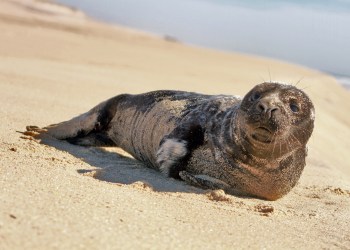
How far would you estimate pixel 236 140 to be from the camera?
14.8 ft

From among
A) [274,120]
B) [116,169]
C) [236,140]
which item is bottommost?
[116,169]

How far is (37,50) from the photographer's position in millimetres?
15062

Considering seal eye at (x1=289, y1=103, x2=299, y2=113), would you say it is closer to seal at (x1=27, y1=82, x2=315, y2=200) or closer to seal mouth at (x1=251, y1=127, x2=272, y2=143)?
seal at (x1=27, y1=82, x2=315, y2=200)

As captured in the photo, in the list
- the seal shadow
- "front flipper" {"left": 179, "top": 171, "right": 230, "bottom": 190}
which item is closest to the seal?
"front flipper" {"left": 179, "top": 171, "right": 230, "bottom": 190}

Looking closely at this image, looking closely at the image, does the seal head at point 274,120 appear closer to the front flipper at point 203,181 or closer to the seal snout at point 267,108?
the seal snout at point 267,108

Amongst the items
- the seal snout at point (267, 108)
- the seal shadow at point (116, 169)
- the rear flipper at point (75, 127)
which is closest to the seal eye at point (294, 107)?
the seal snout at point (267, 108)

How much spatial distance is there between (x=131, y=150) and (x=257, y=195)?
52.7 inches

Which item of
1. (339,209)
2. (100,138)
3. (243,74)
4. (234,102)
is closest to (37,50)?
(243,74)

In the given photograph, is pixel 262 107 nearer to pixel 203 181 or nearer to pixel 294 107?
pixel 294 107

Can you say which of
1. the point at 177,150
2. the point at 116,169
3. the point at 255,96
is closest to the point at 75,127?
the point at 116,169

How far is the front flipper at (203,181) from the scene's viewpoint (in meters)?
4.39

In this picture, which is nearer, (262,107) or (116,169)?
(262,107)

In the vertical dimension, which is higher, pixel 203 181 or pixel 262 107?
pixel 262 107

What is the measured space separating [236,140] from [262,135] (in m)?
0.26
